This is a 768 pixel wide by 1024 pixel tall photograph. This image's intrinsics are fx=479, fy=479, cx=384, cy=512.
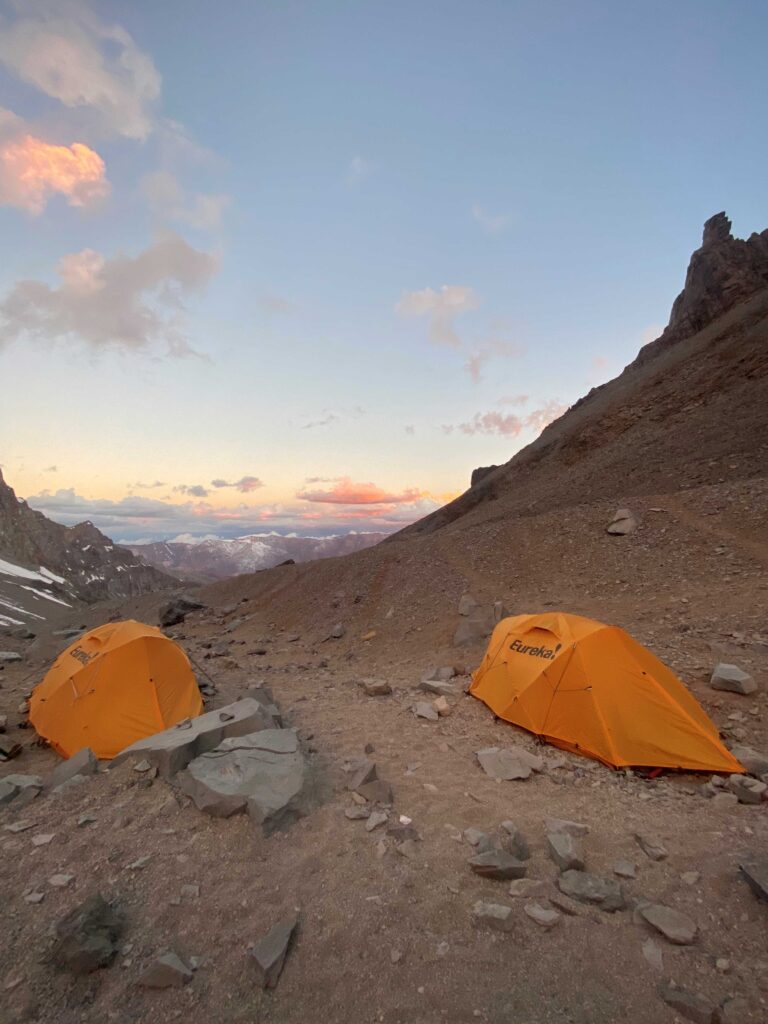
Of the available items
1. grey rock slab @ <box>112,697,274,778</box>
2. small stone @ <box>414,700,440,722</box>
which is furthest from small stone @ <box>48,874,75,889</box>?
small stone @ <box>414,700,440,722</box>

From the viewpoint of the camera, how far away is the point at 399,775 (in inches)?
292

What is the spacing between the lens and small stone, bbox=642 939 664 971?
3.87m

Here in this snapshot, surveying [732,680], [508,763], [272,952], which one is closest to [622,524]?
[732,680]

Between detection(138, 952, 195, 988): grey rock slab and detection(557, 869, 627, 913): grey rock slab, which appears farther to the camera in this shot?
detection(557, 869, 627, 913): grey rock slab

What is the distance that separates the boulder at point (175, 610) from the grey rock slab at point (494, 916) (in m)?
27.6

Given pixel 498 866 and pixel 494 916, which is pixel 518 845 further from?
pixel 494 916

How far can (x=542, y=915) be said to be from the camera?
14.4 feet

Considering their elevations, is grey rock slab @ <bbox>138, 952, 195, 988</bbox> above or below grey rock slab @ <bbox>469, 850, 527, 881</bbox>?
below

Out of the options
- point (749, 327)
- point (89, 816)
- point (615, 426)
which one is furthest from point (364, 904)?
point (749, 327)

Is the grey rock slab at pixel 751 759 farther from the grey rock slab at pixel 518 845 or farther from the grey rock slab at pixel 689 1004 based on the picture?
the grey rock slab at pixel 689 1004

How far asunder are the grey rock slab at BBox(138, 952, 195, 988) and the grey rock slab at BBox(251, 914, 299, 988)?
0.55m

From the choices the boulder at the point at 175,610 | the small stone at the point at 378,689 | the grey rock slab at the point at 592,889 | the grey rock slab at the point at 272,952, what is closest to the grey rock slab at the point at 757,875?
the grey rock slab at the point at 592,889

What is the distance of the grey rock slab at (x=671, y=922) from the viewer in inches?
159

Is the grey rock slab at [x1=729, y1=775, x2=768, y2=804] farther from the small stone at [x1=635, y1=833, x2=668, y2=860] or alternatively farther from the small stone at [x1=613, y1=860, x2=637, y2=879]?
the small stone at [x1=613, y1=860, x2=637, y2=879]
